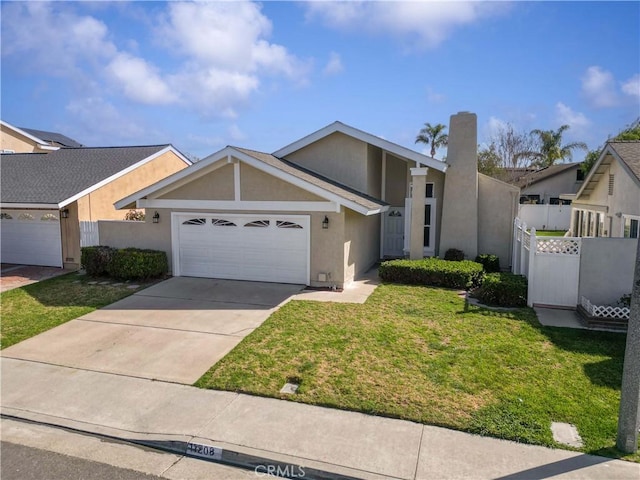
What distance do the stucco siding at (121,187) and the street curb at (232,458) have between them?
12.8 meters

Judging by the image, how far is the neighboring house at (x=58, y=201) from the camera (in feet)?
51.6

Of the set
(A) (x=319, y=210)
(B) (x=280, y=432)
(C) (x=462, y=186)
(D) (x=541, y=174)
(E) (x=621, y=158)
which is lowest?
(B) (x=280, y=432)

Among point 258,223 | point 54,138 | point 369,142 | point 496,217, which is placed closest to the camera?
point 258,223

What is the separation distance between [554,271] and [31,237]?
17.9 m

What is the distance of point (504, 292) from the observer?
10.6 metres

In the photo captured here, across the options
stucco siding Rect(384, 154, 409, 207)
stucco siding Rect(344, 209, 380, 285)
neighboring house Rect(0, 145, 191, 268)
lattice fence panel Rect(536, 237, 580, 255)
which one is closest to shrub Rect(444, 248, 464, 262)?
stucco siding Rect(344, 209, 380, 285)

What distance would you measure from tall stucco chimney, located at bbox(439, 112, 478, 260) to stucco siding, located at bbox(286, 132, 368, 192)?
3.13m

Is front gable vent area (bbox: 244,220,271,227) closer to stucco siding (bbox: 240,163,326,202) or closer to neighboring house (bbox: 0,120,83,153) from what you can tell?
stucco siding (bbox: 240,163,326,202)

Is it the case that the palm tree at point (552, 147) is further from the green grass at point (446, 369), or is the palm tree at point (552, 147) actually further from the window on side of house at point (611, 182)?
the green grass at point (446, 369)

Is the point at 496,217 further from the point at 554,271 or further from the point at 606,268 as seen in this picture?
the point at 606,268

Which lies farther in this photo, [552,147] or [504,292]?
[552,147]

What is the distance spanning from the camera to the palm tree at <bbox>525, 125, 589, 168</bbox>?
1672 inches

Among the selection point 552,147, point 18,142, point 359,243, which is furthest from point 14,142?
point 552,147

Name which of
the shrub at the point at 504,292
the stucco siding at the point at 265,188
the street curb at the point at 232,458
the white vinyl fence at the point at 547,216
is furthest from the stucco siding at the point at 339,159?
the white vinyl fence at the point at 547,216
